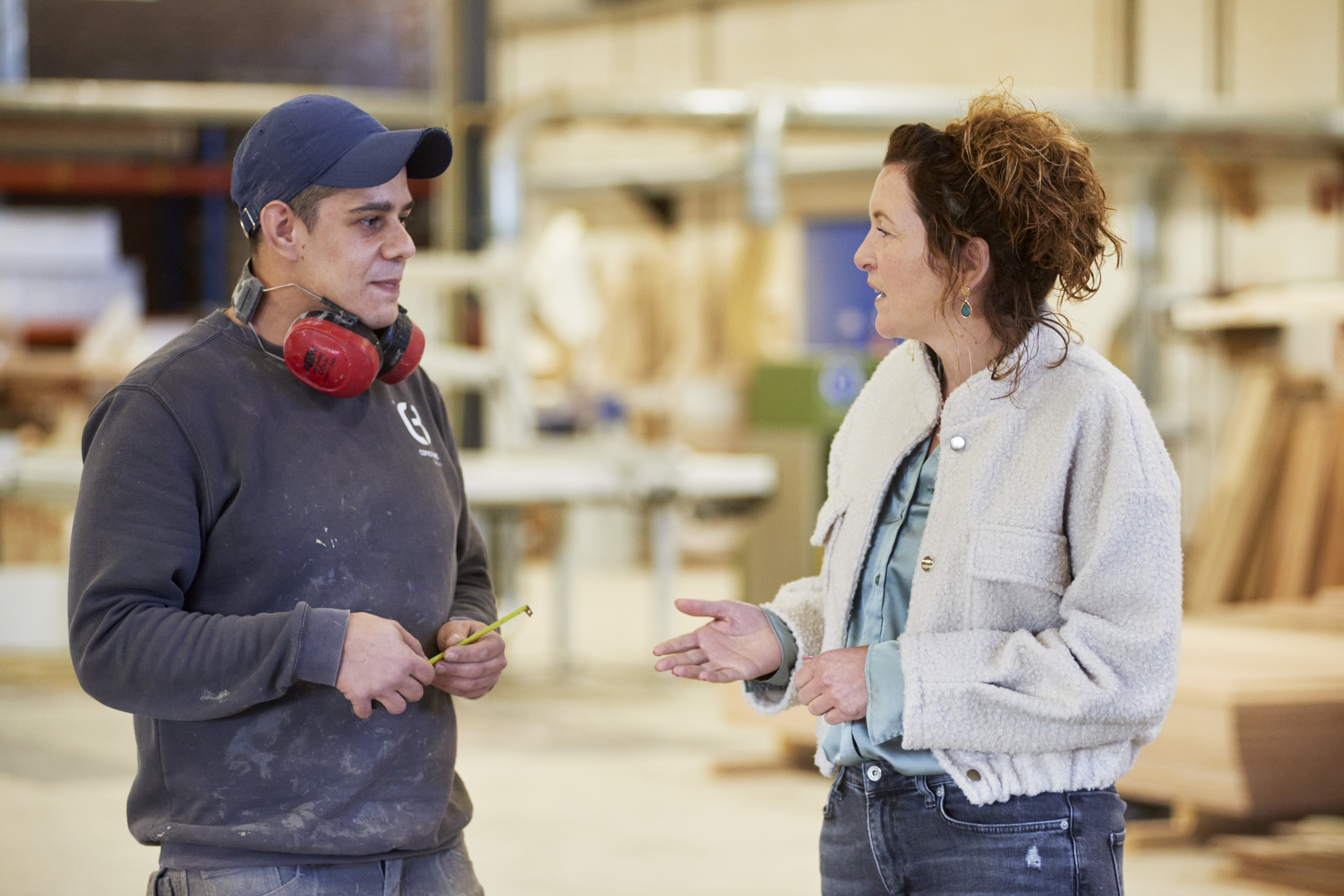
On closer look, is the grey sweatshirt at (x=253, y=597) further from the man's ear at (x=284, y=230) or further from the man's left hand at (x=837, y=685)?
the man's left hand at (x=837, y=685)

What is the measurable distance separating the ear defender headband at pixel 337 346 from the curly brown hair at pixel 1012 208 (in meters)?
0.71

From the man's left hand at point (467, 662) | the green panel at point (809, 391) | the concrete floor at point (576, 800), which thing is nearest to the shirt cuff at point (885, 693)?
the man's left hand at point (467, 662)

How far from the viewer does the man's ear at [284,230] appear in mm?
1967

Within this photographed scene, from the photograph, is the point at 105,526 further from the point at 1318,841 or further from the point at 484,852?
the point at 1318,841

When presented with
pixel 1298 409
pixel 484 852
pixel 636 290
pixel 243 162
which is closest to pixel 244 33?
pixel 636 290

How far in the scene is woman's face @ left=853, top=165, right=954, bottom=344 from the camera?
193 centimetres

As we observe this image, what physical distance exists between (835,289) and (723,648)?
38.2ft

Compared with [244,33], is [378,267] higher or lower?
lower

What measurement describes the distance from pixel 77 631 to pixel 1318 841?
4.39m

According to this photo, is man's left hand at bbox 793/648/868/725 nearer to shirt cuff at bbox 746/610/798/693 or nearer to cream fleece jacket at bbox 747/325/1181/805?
cream fleece jacket at bbox 747/325/1181/805

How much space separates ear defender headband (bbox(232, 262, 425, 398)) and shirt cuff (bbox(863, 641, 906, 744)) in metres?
0.73

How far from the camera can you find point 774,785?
5.79 metres

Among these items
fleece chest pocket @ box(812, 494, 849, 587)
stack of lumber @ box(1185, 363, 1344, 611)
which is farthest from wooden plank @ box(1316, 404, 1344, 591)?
fleece chest pocket @ box(812, 494, 849, 587)

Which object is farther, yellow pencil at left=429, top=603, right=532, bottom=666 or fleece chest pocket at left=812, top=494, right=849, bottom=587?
fleece chest pocket at left=812, top=494, right=849, bottom=587
